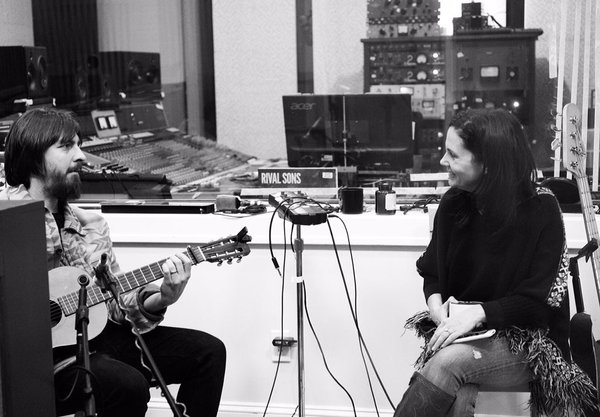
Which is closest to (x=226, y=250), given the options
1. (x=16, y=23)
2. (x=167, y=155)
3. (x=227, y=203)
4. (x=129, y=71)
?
(x=227, y=203)

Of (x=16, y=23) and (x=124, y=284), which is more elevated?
(x=16, y=23)

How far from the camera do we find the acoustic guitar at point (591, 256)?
257 cm

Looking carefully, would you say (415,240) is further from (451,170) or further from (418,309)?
(451,170)

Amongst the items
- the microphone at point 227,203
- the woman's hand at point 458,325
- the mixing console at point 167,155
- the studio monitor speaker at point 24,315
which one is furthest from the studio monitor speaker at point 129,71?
the studio monitor speaker at point 24,315

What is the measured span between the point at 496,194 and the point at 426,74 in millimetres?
1903

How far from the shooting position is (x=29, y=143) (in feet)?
8.56

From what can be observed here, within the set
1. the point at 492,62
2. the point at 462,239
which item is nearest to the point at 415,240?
the point at 462,239

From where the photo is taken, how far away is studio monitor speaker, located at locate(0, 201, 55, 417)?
1490mm

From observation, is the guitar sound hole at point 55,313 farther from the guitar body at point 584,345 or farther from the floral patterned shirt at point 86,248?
the guitar body at point 584,345

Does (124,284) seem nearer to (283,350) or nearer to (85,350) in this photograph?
(85,350)

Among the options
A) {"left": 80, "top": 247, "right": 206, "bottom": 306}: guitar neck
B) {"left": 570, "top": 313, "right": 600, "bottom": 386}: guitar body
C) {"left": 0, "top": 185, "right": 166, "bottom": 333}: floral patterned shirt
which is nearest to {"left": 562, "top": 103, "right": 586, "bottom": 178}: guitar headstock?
{"left": 570, "top": 313, "right": 600, "bottom": 386}: guitar body

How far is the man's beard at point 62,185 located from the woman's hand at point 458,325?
1122 millimetres

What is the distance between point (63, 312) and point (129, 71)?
2.58 meters

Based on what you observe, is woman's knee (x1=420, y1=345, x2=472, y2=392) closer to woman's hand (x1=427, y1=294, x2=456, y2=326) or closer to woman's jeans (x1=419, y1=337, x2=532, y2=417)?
woman's jeans (x1=419, y1=337, x2=532, y2=417)
